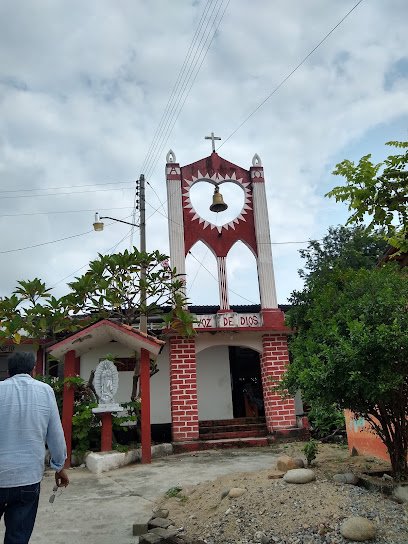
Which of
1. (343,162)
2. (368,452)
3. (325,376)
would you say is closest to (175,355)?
(368,452)

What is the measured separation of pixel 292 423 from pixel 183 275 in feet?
17.4

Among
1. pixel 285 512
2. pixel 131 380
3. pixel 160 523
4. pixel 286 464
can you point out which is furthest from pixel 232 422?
pixel 285 512

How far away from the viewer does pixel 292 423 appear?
44.4 feet

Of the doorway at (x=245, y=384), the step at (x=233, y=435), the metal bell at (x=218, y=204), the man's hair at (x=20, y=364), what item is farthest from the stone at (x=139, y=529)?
the doorway at (x=245, y=384)

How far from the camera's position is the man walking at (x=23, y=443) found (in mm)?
2844

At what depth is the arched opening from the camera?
15.1 metres

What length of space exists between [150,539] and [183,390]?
8949mm

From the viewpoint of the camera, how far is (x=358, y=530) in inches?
160

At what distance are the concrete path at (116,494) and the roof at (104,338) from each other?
7.94ft

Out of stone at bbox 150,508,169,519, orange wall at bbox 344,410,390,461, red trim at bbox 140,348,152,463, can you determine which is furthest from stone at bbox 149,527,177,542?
red trim at bbox 140,348,152,463

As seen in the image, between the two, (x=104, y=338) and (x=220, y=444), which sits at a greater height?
(x=104, y=338)

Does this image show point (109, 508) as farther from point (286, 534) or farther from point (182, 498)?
point (286, 534)

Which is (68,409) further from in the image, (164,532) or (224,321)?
(164,532)

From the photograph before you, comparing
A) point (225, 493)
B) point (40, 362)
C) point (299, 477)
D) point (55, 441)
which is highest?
point (40, 362)
